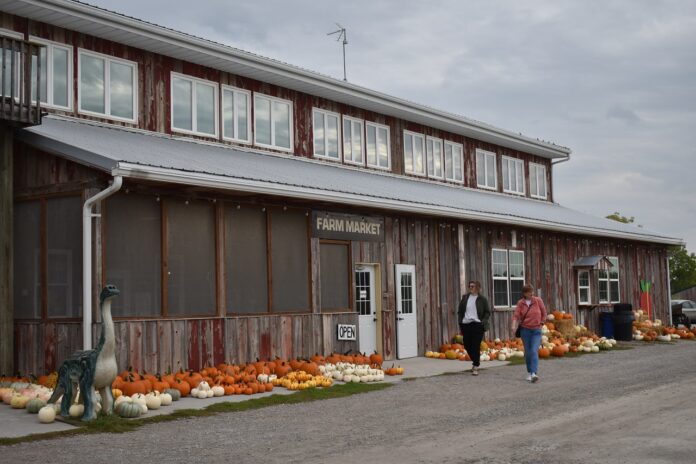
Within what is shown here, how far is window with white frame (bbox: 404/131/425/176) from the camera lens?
24.9 meters

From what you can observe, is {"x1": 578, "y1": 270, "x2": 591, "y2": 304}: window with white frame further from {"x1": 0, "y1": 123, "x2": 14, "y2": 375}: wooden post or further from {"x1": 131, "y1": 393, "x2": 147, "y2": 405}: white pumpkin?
{"x1": 131, "y1": 393, "x2": 147, "y2": 405}: white pumpkin

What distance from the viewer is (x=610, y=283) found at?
2891 centimetres

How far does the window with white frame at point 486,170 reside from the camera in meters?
28.2

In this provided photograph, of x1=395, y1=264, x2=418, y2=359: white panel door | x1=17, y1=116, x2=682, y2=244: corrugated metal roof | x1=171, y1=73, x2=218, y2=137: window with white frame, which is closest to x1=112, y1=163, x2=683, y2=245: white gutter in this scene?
x1=17, y1=116, x2=682, y2=244: corrugated metal roof

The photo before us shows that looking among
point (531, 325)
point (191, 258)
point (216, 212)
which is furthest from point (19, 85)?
point (531, 325)

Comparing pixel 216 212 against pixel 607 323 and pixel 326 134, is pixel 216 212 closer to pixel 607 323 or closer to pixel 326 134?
pixel 326 134

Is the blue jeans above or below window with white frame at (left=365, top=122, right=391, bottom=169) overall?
below

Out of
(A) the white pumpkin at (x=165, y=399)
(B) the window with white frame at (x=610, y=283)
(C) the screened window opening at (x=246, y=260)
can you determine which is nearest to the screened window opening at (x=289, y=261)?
(C) the screened window opening at (x=246, y=260)

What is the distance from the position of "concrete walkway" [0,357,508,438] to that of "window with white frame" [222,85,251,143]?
Result: 6.05 m

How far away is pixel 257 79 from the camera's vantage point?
2012 cm

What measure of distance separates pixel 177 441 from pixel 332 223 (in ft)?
28.0

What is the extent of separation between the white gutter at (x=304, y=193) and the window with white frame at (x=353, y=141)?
3800mm

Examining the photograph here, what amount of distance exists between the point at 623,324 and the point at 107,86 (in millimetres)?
17170

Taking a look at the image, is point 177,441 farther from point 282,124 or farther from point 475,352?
point 282,124
